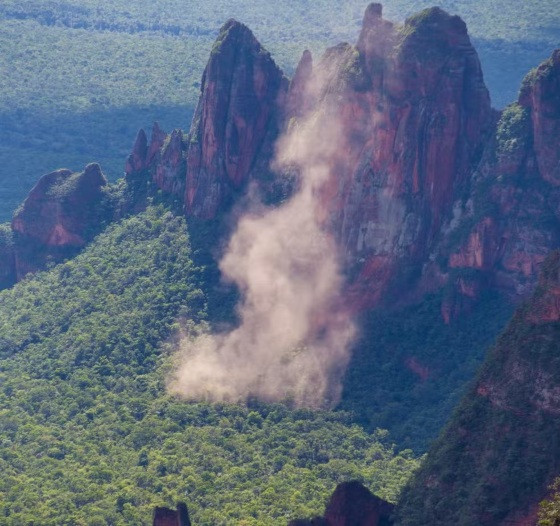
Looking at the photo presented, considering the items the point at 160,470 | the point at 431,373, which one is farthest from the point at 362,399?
the point at 160,470

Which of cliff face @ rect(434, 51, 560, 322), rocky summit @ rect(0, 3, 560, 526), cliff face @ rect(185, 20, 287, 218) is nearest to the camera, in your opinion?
cliff face @ rect(434, 51, 560, 322)

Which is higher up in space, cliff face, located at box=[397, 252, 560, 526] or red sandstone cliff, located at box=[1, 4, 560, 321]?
red sandstone cliff, located at box=[1, 4, 560, 321]

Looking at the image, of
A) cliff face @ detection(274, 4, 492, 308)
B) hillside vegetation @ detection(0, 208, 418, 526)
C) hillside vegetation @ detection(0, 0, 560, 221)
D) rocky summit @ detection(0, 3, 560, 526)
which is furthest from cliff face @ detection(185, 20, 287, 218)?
hillside vegetation @ detection(0, 0, 560, 221)

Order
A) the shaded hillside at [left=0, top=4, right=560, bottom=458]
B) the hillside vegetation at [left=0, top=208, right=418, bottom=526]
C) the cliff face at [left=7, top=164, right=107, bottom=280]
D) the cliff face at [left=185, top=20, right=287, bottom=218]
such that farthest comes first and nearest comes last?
the cliff face at [left=7, top=164, right=107, bottom=280] < the cliff face at [left=185, top=20, right=287, bottom=218] < the shaded hillside at [left=0, top=4, right=560, bottom=458] < the hillside vegetation at [left=0, top=208, right=418, bottom=526]

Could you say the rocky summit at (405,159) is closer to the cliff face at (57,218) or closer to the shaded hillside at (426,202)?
the shaded hillside at (426,202)

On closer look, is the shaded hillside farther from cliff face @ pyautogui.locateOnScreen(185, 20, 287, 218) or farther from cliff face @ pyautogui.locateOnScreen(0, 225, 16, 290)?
cliff face @ pyautogui.locateOnScreen(0, 225, 16, 290)

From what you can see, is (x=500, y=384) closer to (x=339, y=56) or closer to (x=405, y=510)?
(x=405, y=510)
